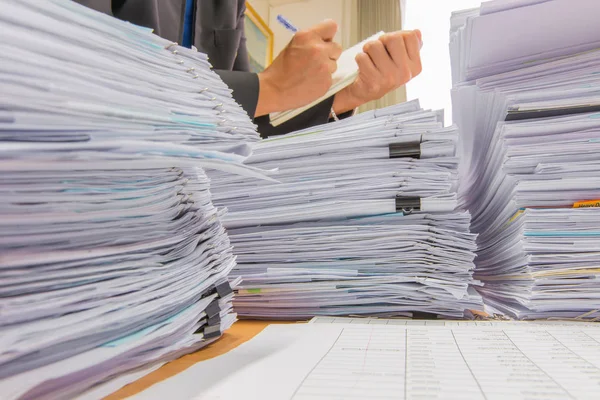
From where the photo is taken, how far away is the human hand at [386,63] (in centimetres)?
90

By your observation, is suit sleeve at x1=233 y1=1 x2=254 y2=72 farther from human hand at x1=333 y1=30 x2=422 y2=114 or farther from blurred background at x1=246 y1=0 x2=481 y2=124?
blurred background at x1=246 y1=0 x2=481 y2=124

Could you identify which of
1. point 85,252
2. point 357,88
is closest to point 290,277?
point 85,252

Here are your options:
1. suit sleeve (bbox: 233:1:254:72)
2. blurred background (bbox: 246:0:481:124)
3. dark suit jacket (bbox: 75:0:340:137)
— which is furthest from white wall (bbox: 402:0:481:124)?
dark suit jacket (bbox: 75:0:340:137)

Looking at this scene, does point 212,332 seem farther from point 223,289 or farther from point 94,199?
point 94,199

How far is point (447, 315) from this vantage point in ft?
1.66

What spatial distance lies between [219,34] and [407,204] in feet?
2.24

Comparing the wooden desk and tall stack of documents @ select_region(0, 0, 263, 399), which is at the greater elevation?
tall stack of documents @ select_region(0, 0, 263, 399)

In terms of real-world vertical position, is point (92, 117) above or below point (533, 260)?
above

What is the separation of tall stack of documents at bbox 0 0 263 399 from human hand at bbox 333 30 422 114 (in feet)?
2.05

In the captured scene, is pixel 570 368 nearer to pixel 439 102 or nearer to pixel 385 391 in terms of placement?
pixel 385 391

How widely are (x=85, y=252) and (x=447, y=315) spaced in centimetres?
41

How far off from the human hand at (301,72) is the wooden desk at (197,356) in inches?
20.0

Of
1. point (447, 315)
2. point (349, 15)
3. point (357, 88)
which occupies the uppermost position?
point (349, 15)

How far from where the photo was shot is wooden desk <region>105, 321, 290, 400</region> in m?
0.27
